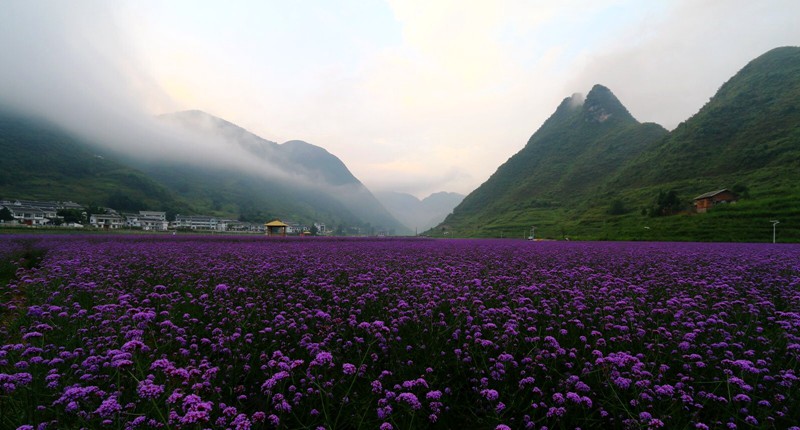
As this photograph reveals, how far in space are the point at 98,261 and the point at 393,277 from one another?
10415mm

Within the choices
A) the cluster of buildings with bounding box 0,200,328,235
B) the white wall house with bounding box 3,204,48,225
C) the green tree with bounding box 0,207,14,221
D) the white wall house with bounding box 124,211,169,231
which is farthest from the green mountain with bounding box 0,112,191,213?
the green tree with bounding box 0,207,14,221

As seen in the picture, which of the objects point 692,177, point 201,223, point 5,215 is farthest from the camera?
point 201,223

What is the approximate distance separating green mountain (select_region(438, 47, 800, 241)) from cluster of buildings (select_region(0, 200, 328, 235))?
196 feet

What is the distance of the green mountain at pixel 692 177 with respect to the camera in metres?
43.3

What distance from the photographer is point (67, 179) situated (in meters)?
160

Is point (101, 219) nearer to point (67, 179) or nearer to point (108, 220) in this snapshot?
point (108, 220)

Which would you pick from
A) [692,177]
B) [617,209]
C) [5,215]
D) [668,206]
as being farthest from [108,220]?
[692,177]

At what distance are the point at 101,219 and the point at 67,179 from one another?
238 ft

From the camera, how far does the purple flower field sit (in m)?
3.09

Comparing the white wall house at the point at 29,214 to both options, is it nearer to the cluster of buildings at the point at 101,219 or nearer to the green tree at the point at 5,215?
the cluster of buildings at the point at 101,219

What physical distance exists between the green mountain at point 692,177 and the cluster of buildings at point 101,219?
5961 centimetres

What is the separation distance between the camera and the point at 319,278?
884 centimetres

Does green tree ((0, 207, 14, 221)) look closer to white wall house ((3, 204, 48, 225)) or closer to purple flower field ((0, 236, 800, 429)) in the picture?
white wall house ((3, 204, 48, 225))

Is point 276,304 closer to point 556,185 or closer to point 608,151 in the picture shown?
point 556,185
